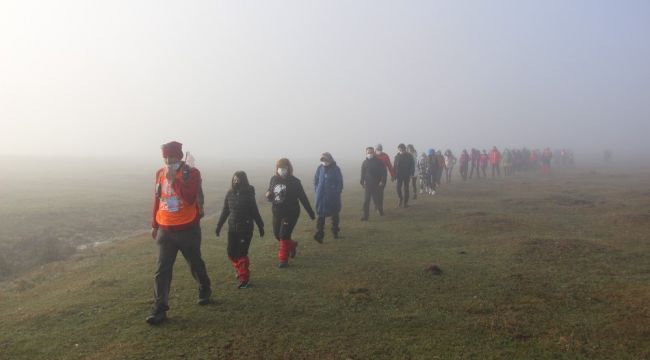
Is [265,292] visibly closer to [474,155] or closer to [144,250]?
[144,250]

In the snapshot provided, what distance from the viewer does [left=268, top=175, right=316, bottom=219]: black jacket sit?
35.8ft

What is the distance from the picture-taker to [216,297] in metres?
8.97

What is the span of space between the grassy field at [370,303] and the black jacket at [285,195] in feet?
4.65

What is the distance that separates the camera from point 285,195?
1091cm

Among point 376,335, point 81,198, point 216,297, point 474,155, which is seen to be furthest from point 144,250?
point 474,155

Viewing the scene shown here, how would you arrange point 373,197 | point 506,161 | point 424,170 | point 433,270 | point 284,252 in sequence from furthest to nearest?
1. point 506,161
2. point 424,170
3. point 373,197
4. point 284,252
5. point 433,270

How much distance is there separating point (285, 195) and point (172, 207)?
144 inches

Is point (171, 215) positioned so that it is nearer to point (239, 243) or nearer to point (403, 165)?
point (239, 243)

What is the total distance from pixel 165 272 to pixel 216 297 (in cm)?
165

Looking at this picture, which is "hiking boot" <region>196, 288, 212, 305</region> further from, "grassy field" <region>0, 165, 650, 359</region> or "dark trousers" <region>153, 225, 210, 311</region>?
"dark trousers" <region>153, 225, 210, 311</region>

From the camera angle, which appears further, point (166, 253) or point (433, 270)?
point (433, 270)

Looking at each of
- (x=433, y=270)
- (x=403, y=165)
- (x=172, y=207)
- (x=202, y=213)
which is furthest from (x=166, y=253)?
(x=403, y=165)

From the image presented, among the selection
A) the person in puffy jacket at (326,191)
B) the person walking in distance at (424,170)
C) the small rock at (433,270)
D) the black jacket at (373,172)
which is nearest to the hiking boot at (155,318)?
the small rock at (433,270)

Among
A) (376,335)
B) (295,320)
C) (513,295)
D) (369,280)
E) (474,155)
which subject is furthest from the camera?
(474,155)
